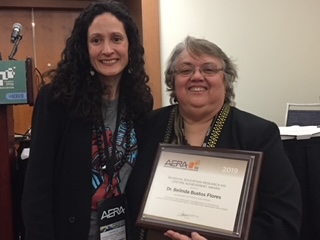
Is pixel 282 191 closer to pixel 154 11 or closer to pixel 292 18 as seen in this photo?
pixel 154 11

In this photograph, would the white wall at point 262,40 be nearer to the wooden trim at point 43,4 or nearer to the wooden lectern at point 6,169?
the wooden trim at point 43,4

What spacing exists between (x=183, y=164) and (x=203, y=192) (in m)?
0.11

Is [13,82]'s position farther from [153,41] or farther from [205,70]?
[153,41]

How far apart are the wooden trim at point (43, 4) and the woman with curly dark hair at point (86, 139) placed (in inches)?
92.8

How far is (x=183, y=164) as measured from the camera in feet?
3.74

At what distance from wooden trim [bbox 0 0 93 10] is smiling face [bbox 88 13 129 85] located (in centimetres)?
240

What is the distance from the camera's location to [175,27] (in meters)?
3.08

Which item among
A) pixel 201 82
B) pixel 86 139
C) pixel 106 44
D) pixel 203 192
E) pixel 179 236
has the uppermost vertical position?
pixel 106 44

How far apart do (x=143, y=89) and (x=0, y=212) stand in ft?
3.00

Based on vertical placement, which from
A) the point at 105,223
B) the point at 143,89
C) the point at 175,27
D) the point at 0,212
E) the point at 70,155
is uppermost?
the point at 175,27

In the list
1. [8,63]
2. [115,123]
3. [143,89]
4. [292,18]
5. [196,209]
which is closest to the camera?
[196,209]

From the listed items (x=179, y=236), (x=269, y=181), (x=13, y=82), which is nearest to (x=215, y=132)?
(x=269, y=181)

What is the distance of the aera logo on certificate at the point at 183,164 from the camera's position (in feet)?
3.68

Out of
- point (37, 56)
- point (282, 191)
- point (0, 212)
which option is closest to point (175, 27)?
point (37, 56)
